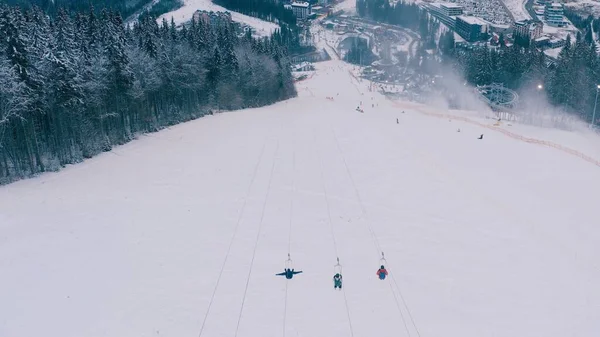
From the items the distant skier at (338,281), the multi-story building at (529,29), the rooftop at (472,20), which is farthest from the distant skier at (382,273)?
the rooftop at (472,20)

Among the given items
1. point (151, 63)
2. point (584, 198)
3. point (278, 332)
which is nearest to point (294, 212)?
point (278, 332)

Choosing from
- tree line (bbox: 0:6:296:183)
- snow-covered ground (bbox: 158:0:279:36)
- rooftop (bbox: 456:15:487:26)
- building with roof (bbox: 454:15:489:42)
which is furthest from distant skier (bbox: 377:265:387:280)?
rooftop (bbox: 456:15:487:26)

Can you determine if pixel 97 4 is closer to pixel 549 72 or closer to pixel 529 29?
pixel 529 29

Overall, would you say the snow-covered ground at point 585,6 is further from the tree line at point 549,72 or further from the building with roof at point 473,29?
the tree line at point 549,72

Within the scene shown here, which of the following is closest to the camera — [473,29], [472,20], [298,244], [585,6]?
[298,244]

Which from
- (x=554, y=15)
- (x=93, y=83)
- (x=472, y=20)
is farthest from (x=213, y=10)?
(x=93, y=83)

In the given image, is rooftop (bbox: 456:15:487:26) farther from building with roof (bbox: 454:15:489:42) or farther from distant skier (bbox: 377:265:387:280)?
distant skier (bbox: 377:265:387:280)
